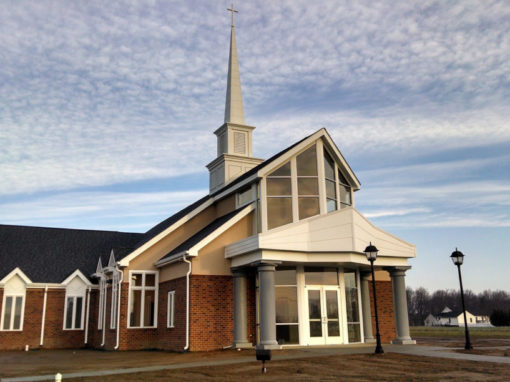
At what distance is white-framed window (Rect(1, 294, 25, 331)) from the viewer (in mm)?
27781

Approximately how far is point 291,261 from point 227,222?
367 centimetres

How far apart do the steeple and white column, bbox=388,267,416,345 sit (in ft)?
37.1

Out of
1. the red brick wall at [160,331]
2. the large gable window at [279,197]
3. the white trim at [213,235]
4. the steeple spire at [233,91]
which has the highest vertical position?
the steeple spire at [233,91]

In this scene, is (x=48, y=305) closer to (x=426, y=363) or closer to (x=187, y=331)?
(x=187, y=331)

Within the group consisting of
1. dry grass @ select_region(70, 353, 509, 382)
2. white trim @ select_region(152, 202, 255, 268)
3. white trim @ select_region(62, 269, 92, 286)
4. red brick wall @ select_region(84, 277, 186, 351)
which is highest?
white trim @ select_region(152, 202, 255, 268)

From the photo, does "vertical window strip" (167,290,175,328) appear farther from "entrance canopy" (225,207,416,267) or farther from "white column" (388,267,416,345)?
"white column" (388,267,416,345)

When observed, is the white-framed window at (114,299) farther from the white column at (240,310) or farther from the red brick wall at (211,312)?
the white column at (240,310)

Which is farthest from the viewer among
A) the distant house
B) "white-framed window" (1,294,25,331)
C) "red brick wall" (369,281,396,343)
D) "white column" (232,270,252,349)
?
the distant house

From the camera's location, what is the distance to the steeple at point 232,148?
29.3m

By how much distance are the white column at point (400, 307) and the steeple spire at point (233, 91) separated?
1370 centimetres

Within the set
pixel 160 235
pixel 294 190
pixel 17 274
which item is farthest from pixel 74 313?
pixel 294 190

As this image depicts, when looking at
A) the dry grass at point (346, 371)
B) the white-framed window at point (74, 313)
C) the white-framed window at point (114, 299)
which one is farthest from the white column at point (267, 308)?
the white-framed window at point (74, 313)

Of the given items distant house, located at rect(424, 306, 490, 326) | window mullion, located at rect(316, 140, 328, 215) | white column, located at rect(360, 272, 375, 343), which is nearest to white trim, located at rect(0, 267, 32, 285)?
window mullion, located at rect(316, 140, 328, 215)

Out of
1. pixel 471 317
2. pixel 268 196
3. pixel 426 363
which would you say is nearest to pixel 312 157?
pixel 268 196
